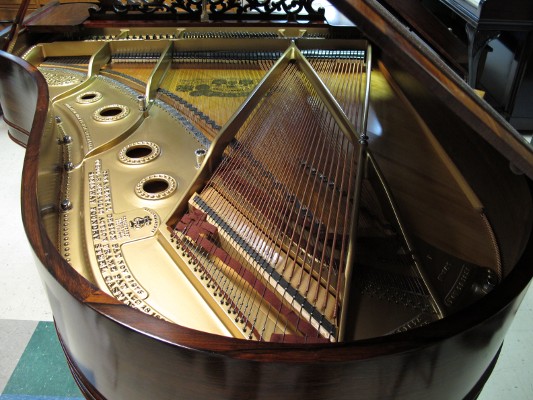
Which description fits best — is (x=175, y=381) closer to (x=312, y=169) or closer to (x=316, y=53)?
(x=312, y=169)

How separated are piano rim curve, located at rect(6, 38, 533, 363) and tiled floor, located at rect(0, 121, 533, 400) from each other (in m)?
1.32

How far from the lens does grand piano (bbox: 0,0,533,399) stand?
3.64 feet

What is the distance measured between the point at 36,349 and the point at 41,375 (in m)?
0.19

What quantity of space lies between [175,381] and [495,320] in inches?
32.1

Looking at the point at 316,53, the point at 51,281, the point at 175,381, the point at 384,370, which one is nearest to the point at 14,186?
the point at 316,53

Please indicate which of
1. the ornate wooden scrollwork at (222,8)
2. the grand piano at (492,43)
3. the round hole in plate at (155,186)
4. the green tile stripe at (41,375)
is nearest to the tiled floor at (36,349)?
the green tile stripe at (41,375)

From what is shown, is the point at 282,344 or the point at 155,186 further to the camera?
the point at 155,186

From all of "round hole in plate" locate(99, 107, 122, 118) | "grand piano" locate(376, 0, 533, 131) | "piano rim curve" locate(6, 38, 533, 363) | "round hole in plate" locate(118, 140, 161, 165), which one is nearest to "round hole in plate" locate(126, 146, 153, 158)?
"round hole in plate" locate(118, 140, 161, 165)

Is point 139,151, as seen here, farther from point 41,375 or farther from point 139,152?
point 41,375

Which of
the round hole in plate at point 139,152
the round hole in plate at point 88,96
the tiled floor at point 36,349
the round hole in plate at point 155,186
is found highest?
the round hole in plate at point 88,96

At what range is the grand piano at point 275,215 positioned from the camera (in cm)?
111

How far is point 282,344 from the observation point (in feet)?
3.52

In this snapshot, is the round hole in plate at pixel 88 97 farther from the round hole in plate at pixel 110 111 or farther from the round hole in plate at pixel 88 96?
the round hole in plate at pixel 110 111

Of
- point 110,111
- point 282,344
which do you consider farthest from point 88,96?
point 282,344
